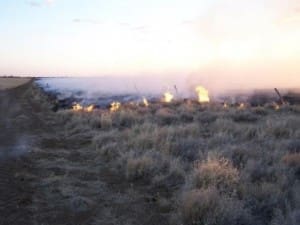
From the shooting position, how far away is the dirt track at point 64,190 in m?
9.27

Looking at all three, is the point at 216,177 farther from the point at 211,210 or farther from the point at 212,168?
the point at 211,210

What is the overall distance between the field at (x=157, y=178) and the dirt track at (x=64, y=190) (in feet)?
0.07

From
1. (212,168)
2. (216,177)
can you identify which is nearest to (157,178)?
(212,168)

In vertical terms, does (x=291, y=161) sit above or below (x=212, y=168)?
below

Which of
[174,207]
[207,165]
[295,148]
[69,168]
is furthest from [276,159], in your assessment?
[69,168]

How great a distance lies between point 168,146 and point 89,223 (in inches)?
232

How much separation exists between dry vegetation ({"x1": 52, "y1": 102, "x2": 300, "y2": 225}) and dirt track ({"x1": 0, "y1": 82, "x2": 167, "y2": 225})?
36cm

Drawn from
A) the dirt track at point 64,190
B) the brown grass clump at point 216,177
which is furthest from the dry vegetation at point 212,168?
the dirt track at point 64,190

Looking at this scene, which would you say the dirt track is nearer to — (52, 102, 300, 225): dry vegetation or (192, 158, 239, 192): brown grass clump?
(52, 102, 300, 225): dry vegetation

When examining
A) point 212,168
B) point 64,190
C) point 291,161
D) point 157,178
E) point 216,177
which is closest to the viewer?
point 216,177

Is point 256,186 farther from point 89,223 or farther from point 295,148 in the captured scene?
point 295,148

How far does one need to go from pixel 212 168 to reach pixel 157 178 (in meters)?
1.61

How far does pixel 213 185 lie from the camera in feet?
32.8

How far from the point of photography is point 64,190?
10.9 metres
